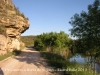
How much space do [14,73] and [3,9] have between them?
1528cm

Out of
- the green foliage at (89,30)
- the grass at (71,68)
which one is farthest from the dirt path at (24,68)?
the green foliage at (89,30)

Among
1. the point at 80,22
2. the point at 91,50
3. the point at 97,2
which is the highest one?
the point at 97,2

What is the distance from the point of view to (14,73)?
32.4ft

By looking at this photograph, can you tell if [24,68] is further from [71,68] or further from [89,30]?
[89,30]

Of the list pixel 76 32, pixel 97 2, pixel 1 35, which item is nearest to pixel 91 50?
pixel 76 32

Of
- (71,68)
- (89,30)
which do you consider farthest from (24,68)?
(89,30)

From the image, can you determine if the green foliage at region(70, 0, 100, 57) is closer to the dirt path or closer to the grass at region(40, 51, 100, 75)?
the grass at region(40, 51, 100, 75)

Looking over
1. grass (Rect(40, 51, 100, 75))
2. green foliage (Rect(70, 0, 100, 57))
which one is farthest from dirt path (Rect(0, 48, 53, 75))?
green foliage (Rect(70, 0, 100, 57))

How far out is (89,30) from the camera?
1151cm

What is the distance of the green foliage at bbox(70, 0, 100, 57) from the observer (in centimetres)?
1098

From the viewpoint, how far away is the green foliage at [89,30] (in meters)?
11.0

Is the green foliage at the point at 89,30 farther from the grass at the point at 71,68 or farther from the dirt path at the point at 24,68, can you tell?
the dirt path at the point at 24,68

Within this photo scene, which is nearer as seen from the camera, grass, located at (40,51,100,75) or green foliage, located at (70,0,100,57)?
grass, located at (40,51,100,75)

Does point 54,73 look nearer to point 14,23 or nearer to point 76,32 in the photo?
point 76,32
